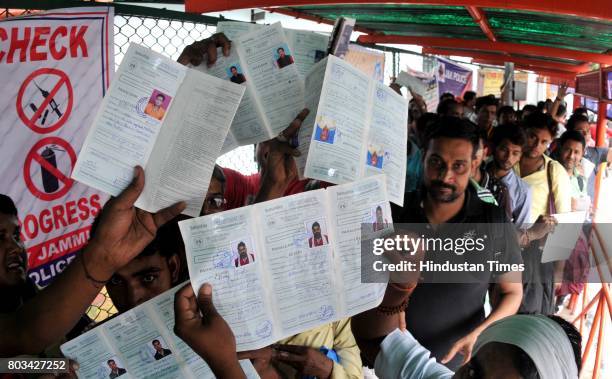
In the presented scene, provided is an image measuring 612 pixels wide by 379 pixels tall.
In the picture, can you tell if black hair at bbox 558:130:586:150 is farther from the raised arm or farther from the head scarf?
the raised arm

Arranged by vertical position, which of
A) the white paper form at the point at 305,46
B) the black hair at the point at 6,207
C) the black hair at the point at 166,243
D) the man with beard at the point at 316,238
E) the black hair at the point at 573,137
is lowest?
the black hair at the point at 166,243

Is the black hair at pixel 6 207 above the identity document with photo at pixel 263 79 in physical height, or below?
below

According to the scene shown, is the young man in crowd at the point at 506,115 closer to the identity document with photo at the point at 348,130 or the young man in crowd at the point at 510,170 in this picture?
the young man in crowd at the point at 510,170

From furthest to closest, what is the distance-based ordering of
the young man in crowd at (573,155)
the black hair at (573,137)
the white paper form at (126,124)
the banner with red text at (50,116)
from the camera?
the black hair at (573,137), the young man in crowd at (573,155), the banner with red text at (50,116), the white paper form at (126,124)

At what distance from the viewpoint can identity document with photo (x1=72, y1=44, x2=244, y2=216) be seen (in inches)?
47.4

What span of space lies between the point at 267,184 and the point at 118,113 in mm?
500

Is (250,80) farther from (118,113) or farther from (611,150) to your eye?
(611,150)

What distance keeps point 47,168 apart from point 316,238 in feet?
3.73

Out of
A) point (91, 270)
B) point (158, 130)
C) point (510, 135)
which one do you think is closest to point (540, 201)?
point (510, 135)

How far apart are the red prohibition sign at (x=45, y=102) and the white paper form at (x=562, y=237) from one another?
8.45ft

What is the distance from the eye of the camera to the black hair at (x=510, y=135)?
349cm

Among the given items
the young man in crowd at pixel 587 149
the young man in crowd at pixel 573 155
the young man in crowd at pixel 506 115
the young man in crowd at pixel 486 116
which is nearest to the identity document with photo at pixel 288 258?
the young man in crowd at pixel 573 155

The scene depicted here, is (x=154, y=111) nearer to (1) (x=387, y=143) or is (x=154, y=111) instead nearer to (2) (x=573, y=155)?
(1) (x=387, y=143)

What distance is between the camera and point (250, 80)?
1592mm
